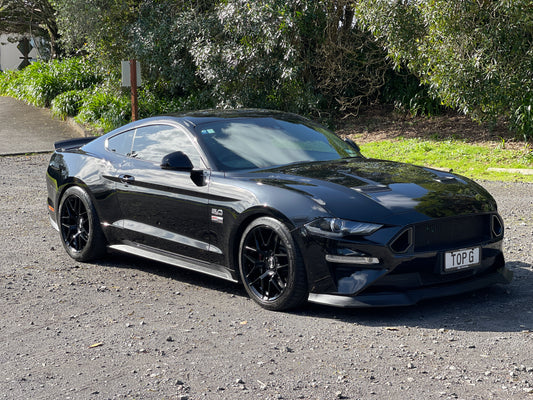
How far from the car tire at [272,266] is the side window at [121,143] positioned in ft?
6.46

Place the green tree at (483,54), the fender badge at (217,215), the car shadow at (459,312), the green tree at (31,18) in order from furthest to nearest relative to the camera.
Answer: the green tree at (31,18) < the green tree at (483,54) < the fender badge at (217,215) < the car shadow at (459,312)

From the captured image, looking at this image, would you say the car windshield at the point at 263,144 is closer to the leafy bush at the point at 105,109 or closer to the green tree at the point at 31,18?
the leafy bush at the point at 105,109

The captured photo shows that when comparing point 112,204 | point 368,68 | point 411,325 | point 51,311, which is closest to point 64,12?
point 368,68

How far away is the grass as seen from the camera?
45.1 ft

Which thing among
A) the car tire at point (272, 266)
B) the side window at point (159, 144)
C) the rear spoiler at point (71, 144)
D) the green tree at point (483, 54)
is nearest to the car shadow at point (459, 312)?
the car tire at point (272, 266)

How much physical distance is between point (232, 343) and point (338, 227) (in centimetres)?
111

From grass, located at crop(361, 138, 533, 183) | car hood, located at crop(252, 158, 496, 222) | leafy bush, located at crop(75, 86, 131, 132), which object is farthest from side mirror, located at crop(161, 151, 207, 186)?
leafy bush, located at crop(75, 86, 131, 132)

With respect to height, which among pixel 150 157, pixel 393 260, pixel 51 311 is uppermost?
pixel 150 157

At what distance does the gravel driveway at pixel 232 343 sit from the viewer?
4.18m

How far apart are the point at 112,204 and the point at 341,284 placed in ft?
8.92

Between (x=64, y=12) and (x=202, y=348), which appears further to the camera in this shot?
(x=64, y=12)

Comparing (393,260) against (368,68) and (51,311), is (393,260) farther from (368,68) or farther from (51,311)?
(368,68)

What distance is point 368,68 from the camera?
2141 cm

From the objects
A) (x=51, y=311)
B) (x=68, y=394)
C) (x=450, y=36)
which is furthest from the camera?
(x=450, y=36)
